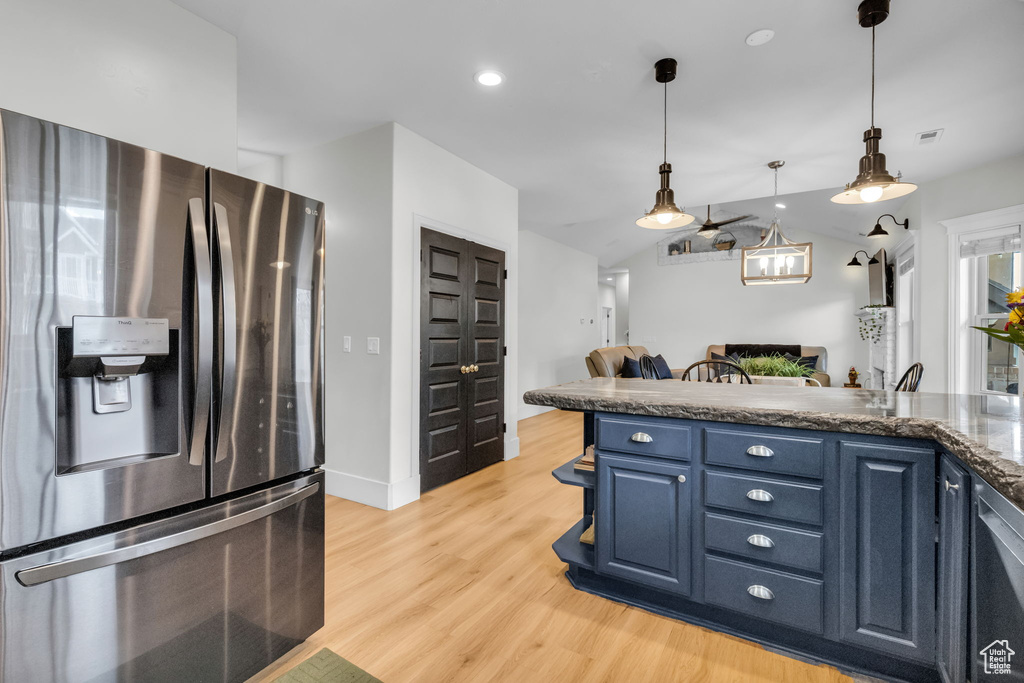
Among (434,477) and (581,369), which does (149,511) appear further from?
(581,369)

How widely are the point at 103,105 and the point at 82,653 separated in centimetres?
186

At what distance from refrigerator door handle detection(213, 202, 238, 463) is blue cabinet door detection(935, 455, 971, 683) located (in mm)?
2129

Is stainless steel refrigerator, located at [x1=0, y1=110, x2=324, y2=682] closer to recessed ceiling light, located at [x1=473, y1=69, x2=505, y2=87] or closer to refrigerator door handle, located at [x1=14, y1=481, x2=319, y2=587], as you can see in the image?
refrigerator door handle, located at [x1=14, y1=481, x2=319, y2=587]

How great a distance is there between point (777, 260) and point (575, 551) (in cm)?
342

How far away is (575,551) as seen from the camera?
87.7 inches

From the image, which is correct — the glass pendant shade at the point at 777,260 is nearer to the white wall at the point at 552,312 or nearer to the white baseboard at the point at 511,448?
the white baseboard at the point at 511,448

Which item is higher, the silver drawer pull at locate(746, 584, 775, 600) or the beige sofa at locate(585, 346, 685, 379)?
the beige sofa at locate(585, 346, 685, 379)

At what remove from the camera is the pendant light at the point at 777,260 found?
13.8 feet

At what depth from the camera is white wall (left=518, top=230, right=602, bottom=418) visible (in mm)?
6750

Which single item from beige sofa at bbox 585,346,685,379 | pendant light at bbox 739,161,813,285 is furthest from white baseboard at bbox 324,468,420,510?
beige sofa at bbox 585,346,685,379

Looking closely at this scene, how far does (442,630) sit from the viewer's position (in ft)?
6.31

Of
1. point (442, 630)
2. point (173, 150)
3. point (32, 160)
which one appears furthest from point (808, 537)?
point (173, 150)

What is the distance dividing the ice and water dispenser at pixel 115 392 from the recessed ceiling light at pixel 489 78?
6.89ft

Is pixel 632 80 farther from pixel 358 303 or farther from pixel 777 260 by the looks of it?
pixel 777 260
